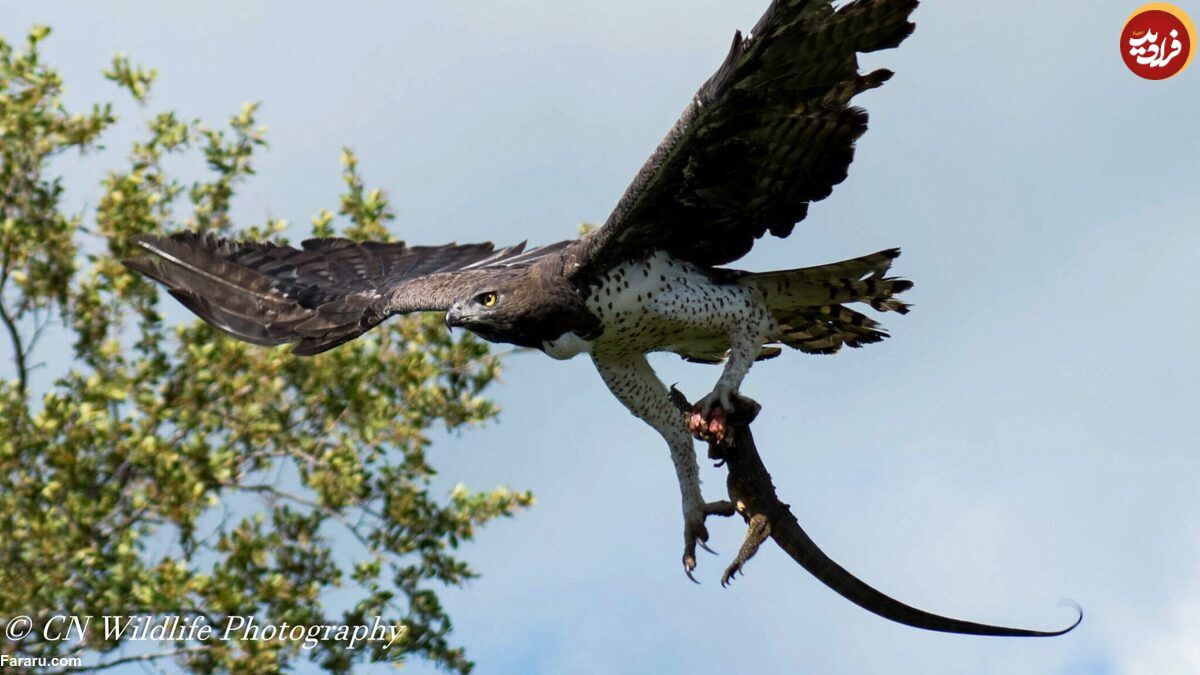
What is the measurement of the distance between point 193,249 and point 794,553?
16.6ft

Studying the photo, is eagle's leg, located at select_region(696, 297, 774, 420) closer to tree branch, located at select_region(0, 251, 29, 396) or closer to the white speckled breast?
the white speckled breast

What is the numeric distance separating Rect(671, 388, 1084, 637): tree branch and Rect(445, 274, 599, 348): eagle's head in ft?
2.36

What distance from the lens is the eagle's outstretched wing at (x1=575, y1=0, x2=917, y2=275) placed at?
7.61 meters

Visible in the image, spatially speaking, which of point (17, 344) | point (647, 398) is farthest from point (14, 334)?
point (647, 398)

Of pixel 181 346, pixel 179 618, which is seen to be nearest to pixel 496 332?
pixel 179 618

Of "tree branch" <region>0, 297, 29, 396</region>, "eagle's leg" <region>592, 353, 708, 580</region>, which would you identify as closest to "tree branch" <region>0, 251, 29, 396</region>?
"tree branch" <region>0, 297, 29, 396</region>

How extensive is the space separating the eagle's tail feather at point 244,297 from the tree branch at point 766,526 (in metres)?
2.76

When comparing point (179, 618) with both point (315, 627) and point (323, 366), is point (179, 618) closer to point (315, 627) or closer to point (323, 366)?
point (315, 627)

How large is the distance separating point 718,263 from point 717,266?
0.7 inches

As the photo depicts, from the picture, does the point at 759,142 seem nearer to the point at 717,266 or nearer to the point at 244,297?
the point at 717,266

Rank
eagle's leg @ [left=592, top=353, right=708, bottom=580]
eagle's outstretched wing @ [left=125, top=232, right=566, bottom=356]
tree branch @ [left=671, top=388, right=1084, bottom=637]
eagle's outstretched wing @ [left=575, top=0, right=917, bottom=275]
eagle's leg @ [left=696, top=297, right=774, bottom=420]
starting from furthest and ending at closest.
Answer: eagle's outstretched wing @ [left=125, top=232, right=566, bottom=356], eagle's leg @ [left=592, top=353, right=708, bottom=580], eagle's leg @ [left=696, top=297, right=774, bottom=420], eagle's outstretched wing @ [left=575, top=0, right=917, bottom=275], tree branch @ [left=671, top=388, right=1084, bottom=637]

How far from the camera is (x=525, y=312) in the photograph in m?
8.56

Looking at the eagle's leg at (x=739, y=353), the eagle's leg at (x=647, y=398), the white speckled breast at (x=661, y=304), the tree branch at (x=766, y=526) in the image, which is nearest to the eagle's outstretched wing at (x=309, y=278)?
the eagle's leg at (x=647, y=398)

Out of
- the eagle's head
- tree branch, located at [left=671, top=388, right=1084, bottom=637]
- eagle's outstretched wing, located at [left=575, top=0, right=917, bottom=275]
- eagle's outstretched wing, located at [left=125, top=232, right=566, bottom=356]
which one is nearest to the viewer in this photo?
tree branch, located at [left=671, top=388, right=1084, bottom=637]
